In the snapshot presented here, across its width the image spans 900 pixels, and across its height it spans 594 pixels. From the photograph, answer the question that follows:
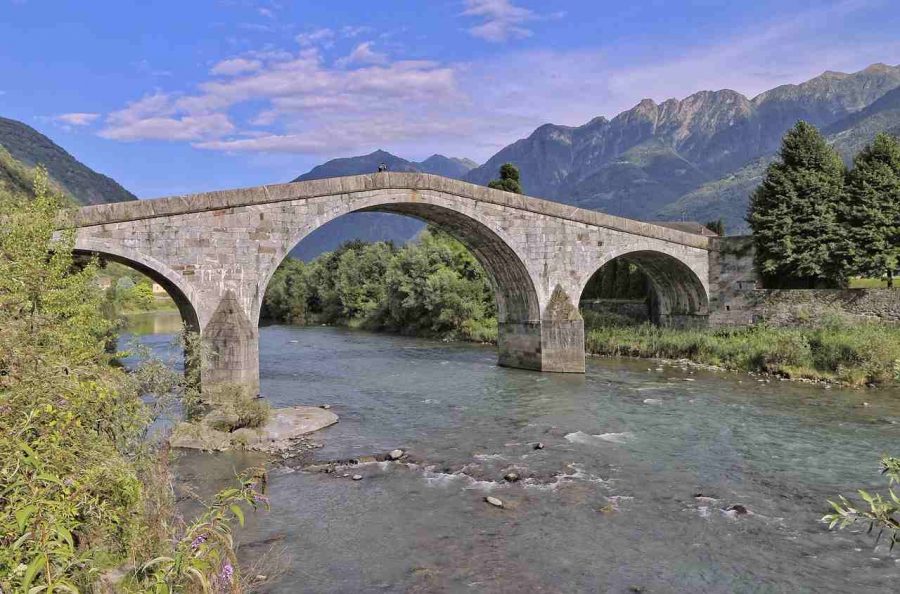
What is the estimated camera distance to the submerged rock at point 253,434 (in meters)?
14.4

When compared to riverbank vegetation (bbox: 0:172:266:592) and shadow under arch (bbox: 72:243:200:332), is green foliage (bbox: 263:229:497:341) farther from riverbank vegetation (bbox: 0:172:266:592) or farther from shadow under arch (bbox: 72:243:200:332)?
riverbank vegetation (bbox: 0:172:266:592)

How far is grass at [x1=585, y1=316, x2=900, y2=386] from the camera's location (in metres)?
21.9

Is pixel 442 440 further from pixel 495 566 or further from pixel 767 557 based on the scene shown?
pixel 767 557

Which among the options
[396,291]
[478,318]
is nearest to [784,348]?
[478,318]

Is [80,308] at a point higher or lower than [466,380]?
higher

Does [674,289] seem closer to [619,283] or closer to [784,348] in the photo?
[784,348]

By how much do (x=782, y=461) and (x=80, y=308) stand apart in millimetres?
13496

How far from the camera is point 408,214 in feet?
81.9

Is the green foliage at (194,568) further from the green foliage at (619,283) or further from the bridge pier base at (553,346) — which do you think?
the green foliage at (619,283)

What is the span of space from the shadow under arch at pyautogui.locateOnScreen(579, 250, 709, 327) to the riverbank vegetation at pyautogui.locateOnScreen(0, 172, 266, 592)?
2401 centimetres

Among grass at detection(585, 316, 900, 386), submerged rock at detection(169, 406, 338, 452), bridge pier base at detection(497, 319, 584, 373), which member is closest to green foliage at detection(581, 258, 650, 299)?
grass at detection(585, 316, 900, 386)

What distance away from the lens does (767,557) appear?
8.92 metres

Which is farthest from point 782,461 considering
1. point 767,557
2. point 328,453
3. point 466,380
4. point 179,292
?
point 179,292

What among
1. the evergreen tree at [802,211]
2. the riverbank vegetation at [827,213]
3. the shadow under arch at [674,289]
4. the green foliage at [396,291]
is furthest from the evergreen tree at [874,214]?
the green foliage at [396,291]
